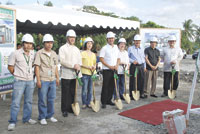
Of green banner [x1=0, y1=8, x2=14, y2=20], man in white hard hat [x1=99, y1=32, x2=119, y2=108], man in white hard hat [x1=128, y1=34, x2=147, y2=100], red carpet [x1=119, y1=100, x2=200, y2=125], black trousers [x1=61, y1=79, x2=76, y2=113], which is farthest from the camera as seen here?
man in white hard hat [x1=128, y1=34, x2=147, y2=100]

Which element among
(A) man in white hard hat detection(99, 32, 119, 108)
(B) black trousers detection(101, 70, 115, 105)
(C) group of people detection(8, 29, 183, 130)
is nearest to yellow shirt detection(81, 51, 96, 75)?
(C) group of people detection(8, 29, 183, 130)

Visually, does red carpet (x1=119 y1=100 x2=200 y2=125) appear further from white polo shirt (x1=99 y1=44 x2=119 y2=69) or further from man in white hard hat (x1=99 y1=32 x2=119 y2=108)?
white polo shirt (x1=99 y1=44 x2=119 y2=69)

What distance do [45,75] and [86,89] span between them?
1.24 metres

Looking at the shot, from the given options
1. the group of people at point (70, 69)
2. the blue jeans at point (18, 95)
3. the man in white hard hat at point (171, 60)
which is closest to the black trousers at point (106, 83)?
the group of people at point (70, 69)

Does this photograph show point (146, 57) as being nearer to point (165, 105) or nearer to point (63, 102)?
point (165, 105)

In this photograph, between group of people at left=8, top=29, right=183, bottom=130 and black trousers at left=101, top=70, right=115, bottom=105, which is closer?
group of people at left=8, top=29, right=183, bottom=130

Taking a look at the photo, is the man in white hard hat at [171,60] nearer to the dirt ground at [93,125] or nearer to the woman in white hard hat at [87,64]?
the dirt ground at [93,125]

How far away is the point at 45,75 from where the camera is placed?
367cm

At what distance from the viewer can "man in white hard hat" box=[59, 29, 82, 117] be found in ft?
13.4

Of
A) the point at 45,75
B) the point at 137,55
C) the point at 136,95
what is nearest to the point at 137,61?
the point at 137,55

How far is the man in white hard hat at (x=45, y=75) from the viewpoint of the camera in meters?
3.65

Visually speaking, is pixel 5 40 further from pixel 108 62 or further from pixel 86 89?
pixel 108 62

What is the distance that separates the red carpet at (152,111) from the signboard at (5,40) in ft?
9.55

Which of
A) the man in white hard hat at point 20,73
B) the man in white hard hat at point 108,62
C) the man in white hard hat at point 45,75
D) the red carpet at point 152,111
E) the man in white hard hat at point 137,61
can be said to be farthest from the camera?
the man in white hard hat at point 137,61
